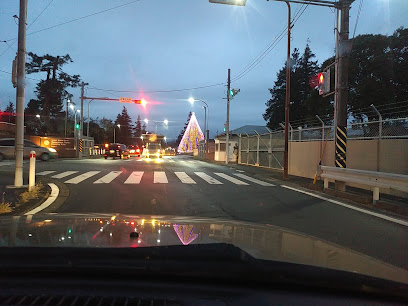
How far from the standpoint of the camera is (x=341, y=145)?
12125 mm

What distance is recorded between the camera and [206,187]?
1246cm

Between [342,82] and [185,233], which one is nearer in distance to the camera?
[185,233]

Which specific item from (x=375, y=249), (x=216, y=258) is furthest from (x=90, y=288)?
(x=375, y=249)

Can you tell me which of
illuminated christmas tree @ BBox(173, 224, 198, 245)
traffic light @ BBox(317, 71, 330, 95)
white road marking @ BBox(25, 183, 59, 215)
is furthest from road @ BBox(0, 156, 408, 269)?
traffic light @ BBox(317, 71, 330, 95)

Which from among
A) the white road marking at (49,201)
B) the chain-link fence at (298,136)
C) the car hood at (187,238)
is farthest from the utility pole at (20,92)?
the chain-link fence at (298,136)

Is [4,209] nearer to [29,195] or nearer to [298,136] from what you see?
[29,195]

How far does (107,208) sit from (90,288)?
621cm

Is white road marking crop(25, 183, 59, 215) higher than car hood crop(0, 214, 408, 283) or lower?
lower

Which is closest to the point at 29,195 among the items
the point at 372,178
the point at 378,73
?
the point at 372,178

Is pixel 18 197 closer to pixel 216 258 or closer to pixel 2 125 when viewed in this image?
pixel 216 258

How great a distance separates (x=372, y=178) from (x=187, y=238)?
805 centimetres

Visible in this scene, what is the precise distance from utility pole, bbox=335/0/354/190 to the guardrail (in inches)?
26.0

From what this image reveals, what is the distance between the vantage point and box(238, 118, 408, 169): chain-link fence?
38.3 ft

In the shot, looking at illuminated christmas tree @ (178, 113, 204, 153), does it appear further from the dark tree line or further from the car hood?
the car hood
